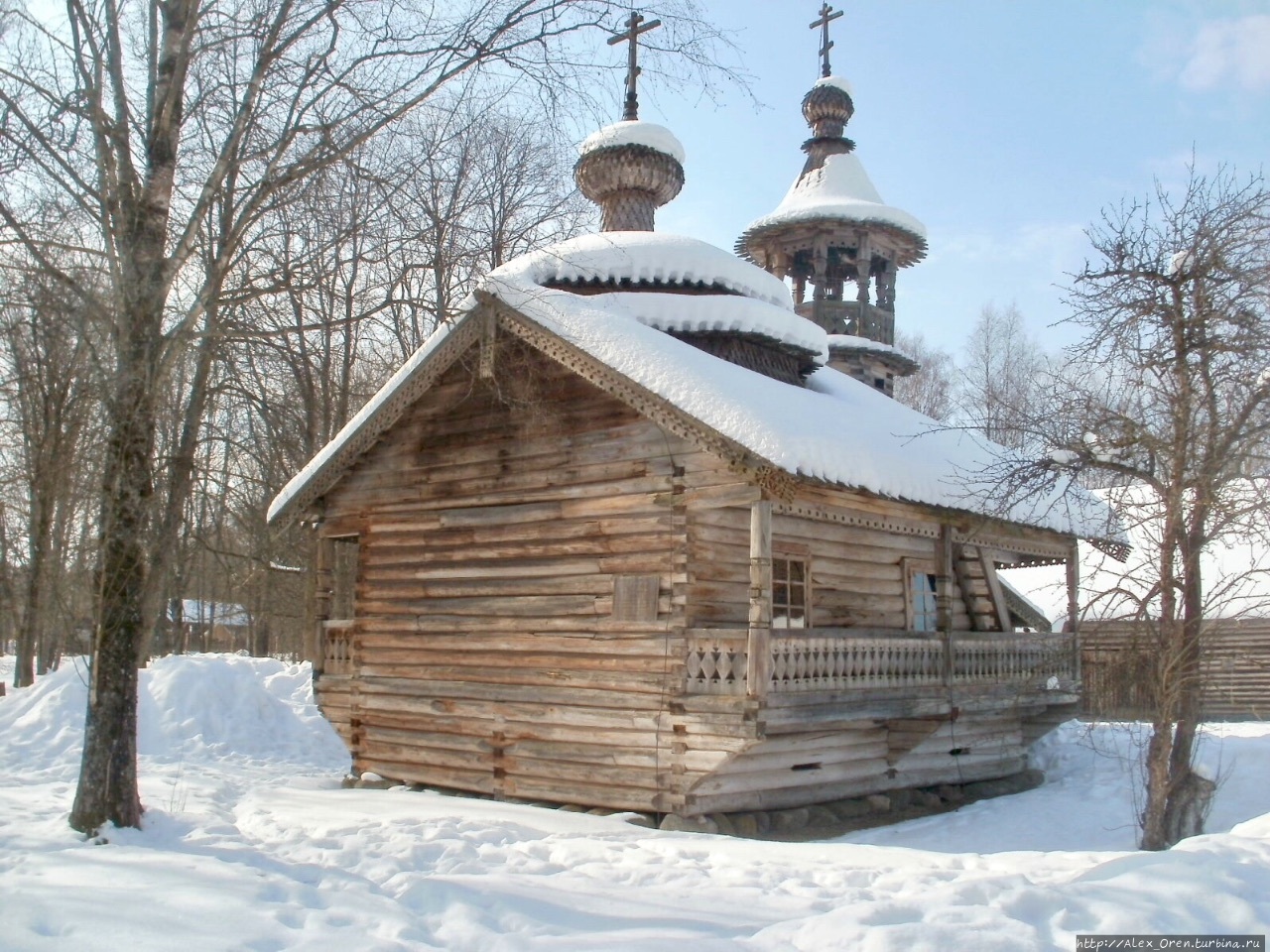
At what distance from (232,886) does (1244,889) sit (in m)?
6.03

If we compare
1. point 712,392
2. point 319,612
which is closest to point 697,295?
point 712,392

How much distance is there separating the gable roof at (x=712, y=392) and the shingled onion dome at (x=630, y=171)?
2.51m

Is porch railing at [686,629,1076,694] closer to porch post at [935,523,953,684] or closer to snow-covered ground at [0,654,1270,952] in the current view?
porch post at [935,523,953,684]

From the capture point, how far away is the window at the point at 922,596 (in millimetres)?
15953

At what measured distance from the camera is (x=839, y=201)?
24766 millimetres

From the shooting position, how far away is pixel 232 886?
6512 mm

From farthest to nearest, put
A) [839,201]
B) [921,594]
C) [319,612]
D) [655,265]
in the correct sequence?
1. [839,201]
2. [655,265]
3. [319,612]
4. [921,594]

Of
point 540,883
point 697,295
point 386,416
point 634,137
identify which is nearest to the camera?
point 540,883

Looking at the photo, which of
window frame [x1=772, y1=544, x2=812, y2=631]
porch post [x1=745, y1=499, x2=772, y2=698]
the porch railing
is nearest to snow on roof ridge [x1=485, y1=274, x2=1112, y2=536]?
porch post [x1=745, y1=499, x2=772, y2=698]

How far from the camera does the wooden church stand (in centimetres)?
1228

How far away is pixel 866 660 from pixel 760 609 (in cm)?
238

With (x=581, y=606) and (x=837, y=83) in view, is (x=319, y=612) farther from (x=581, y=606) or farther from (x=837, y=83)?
(x=837, y=83)

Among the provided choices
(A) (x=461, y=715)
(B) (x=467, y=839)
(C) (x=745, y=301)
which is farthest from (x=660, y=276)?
(B) (x=467, y=839)

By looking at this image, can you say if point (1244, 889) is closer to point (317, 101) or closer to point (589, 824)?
point (589, 824)
